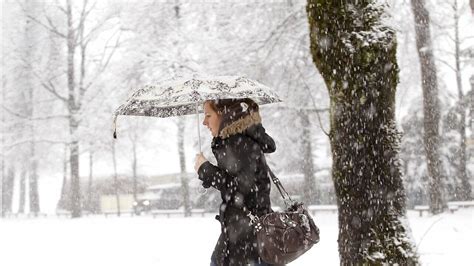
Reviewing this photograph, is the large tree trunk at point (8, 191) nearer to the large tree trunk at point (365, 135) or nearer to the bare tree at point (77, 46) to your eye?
the bare tree at point (77, 46)

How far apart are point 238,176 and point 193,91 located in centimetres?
78

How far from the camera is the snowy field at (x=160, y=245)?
9.02 metres

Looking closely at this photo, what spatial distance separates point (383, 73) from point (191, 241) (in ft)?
30.0

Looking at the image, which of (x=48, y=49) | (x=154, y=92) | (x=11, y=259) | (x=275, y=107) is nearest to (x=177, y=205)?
(x=48, y=49)

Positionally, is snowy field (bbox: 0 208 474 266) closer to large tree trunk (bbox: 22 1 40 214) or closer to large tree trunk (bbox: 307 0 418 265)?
large tree trunk (bbox: 307 0 418 265)

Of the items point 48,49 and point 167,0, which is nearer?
point 167,0

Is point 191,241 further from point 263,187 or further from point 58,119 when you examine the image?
point 58,119

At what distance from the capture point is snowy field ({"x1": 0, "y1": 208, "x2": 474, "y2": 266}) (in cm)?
902

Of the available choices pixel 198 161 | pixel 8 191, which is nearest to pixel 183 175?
pixel 8 191

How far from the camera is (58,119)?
91.1 feet

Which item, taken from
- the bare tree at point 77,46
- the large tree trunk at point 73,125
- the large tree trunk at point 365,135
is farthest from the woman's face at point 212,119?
the bare tree at point 77,46

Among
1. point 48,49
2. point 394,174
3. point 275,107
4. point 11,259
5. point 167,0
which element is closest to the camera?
point 394,174

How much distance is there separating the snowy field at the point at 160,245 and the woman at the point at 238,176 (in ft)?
14.6

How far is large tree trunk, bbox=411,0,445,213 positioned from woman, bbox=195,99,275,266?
12059mm
